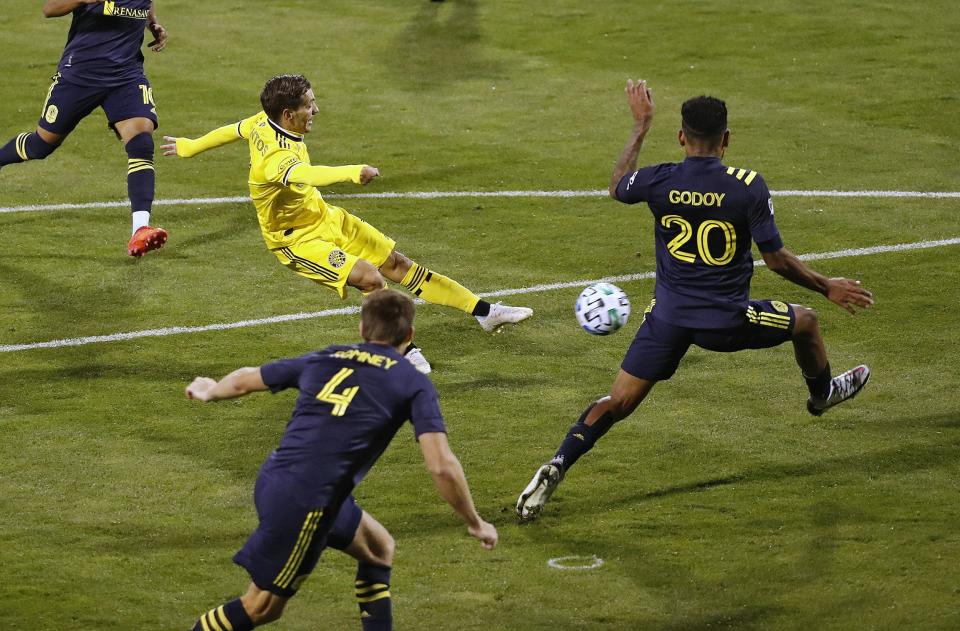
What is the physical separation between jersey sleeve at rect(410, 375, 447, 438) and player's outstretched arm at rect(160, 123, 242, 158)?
17.0ft

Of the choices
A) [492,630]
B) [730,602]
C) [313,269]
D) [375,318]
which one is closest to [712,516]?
[730,602]

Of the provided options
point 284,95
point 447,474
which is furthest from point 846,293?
point 284,95

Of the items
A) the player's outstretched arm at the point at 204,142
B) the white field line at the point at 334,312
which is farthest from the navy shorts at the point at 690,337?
the player's outstretched arm at the point at 204,142

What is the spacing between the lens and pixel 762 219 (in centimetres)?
822

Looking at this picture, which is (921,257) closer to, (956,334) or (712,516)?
(956,334)

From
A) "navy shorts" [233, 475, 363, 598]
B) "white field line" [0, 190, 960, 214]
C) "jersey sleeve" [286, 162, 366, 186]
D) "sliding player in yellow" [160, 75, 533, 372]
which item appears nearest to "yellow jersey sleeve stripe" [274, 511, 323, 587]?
"navy shorts" [233, 475, 363, 598]

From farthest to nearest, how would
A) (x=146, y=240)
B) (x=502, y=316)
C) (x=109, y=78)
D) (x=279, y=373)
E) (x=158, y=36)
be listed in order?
(x=158, y=36)
(x=109, y=78)
(x=146, y=240)
(x=502, y=316)
(x=279, y=373)

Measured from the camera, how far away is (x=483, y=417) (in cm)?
993

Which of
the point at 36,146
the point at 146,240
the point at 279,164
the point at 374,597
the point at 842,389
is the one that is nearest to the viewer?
the point at 374,597

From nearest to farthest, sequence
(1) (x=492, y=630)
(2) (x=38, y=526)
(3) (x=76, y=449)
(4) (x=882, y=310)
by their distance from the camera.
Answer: (1) (x=492, y=630) < (2) (x=38, y=526) < (3) (x=76, y=449) < (4) (x=882, y=310)

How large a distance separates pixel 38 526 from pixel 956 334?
6855 mm

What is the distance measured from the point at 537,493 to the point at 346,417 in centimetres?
239

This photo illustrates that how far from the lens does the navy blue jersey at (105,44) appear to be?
1245cm

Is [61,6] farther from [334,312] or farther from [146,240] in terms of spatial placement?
[334,312]
